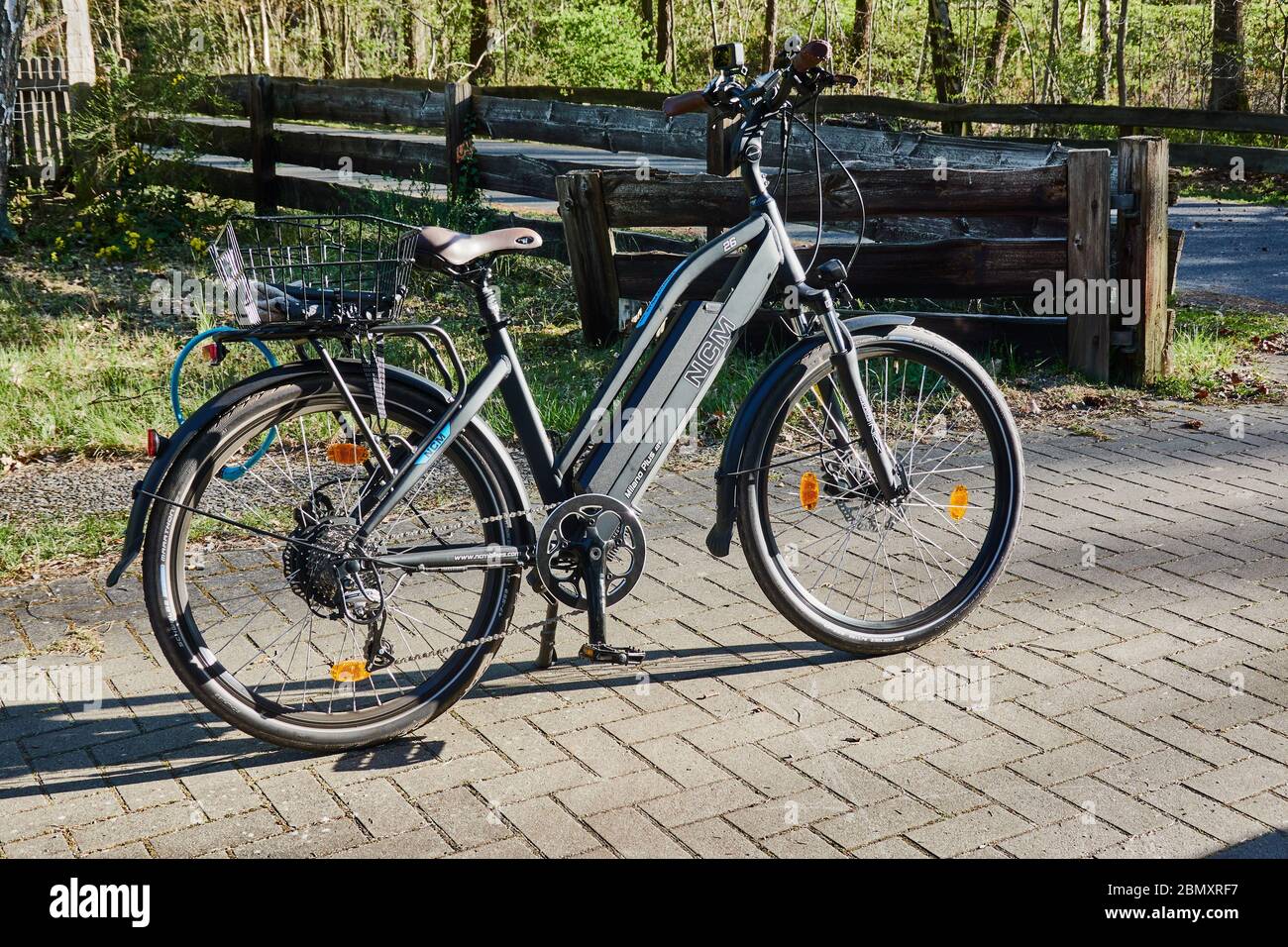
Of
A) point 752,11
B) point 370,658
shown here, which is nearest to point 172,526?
point 370,658

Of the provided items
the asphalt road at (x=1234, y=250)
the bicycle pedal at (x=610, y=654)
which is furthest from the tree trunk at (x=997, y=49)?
the bicycle pedal at (x=610, y=654)

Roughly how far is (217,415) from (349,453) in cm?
36

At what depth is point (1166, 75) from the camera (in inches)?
907

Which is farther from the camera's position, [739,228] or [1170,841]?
[739,228]

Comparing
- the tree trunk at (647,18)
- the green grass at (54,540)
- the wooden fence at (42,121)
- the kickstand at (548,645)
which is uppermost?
the tree trunk at (647,18)

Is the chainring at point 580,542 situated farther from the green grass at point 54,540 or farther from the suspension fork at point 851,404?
the green grass at point 54,540

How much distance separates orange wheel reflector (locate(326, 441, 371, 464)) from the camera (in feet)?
11.2

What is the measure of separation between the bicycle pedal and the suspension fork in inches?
34.7

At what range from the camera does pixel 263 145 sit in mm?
11984

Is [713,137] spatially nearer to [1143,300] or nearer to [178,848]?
[1143,300]

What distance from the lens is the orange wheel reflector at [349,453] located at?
3406mm

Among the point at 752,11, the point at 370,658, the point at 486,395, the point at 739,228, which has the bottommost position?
the point at 370,658

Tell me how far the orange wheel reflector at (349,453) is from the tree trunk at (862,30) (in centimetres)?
2144
